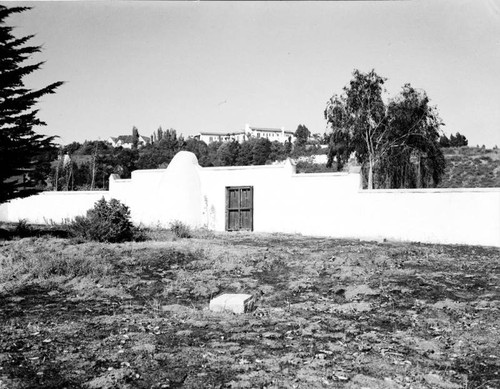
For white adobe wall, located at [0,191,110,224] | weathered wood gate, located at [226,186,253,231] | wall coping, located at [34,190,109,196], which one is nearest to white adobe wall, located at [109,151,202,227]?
weathered wood gate, located at [226,186,253,231]

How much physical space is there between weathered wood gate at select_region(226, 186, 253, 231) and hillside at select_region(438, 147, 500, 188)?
24011mm

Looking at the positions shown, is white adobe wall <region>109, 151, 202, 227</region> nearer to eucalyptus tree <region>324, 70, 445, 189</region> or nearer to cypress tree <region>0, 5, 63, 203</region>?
cypress tree <region>0, 5, 63, 203</region>

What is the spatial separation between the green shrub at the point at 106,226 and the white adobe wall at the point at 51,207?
20.9 ft

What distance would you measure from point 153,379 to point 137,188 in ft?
49.1

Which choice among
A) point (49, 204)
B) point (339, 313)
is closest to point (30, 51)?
point (49, 204)

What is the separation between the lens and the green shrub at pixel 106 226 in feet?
40.7

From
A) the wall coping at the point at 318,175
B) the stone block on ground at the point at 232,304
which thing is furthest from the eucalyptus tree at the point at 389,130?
the stone block on ground at the point at 232,304

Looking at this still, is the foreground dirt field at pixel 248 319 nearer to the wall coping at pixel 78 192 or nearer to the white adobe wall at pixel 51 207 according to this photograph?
the wall coping at pixel 78 192

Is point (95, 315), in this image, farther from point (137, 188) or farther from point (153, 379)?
point (137, 188)

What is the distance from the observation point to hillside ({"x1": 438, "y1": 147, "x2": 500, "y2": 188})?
1480 inches

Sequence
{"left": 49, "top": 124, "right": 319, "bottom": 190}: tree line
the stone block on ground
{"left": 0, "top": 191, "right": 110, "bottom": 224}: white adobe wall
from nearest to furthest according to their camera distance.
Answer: the stone block on ground < {"left": 0, "top": 191, "right": 110, "bottom": 224}: white adobe wall < {"left": 49, "top": 124, "right": 319, "bottom": 190}: tree line

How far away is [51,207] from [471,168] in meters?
37.2

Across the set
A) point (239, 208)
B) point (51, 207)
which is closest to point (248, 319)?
point (239, 208)

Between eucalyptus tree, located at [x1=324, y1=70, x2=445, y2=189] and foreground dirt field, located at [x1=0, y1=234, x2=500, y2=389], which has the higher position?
eucalyptus tree, located at [x1=324, y1=70, x2=445, y2=189]
